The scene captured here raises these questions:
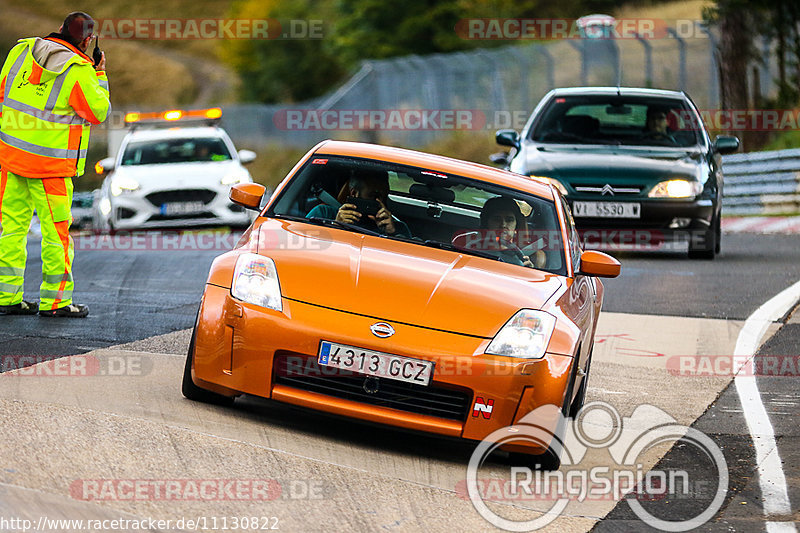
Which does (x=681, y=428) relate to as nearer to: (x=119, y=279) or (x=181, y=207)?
(x=119, y=279)

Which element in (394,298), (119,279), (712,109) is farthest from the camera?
(712,109)

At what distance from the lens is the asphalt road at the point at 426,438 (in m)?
5.88

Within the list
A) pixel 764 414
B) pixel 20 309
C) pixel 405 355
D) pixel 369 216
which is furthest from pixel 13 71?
pixel 764 414

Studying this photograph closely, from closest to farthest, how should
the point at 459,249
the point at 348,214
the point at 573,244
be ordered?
1. the point at 459,249
2. the point at 348,214
3. the point at 573,244

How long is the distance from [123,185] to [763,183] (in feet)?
37.4

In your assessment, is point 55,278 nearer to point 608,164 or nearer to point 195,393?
point 195,393

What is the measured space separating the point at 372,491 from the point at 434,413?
827mm

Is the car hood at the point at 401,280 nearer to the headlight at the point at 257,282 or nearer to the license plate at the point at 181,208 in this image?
the headlight at the point at 257,282

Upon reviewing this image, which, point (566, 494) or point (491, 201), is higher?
point (491, 201)

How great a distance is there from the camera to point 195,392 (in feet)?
21.9

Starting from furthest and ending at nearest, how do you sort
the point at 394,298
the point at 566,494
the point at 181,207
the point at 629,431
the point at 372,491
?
the point at 181,207, the point at 629,431, the point at 394,298, the point at 566,494, the point at 372,491

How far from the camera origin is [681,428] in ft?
24.2

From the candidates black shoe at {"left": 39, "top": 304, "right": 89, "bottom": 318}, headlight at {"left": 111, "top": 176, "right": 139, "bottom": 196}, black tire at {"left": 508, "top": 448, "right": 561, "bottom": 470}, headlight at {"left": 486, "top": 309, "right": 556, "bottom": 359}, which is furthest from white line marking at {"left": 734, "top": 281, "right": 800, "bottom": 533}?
headlight at {"left": 111, "top": 176, "right": 139, "bottom": 196}

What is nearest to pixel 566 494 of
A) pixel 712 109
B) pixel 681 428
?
pixel 681 428
